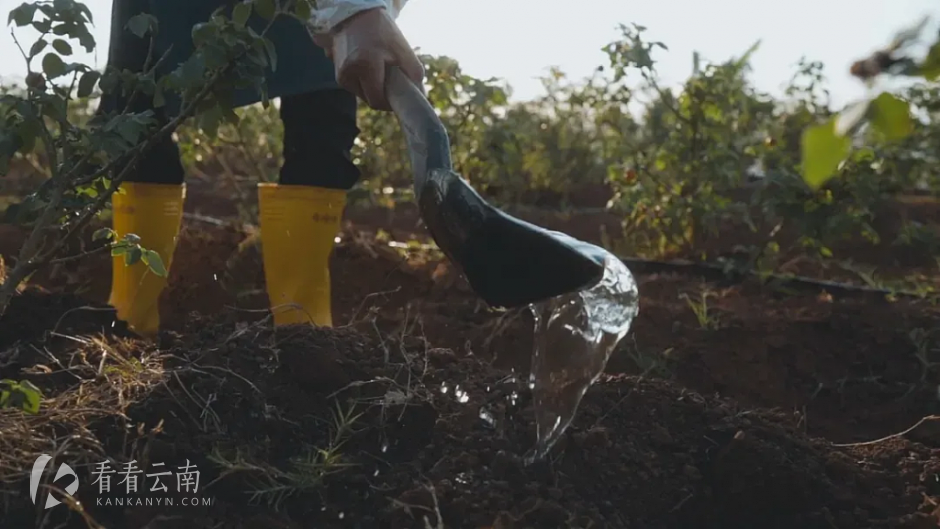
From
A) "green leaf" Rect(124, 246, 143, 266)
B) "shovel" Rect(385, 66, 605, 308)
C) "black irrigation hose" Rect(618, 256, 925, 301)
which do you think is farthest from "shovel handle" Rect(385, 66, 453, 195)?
"black irrigation hose" Rect(618, 256, 925, 301)

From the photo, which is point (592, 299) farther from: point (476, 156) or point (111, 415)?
point (476, 156)

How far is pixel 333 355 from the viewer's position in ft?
5.37

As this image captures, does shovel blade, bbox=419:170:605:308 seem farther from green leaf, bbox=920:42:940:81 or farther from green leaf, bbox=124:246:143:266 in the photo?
green leaf, bbox=920:42:940:81

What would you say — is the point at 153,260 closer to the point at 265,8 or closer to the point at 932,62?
the point at 265,8

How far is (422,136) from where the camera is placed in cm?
155

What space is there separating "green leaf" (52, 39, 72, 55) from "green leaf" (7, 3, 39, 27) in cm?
6

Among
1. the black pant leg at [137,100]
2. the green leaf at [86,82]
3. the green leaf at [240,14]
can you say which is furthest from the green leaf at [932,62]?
the black pant leg at [137,100]

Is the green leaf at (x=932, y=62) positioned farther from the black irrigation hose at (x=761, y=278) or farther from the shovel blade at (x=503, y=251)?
the black irrigation hose at (x=761, y=278)

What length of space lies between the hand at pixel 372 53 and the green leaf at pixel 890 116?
1.14 m

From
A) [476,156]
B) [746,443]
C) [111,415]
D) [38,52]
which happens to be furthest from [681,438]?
[476,156]

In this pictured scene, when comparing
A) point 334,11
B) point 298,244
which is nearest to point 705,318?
point 298,244

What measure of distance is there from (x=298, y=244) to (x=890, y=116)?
1.73 m

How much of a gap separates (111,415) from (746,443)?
3.11 feet

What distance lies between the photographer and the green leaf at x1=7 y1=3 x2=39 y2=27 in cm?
148
